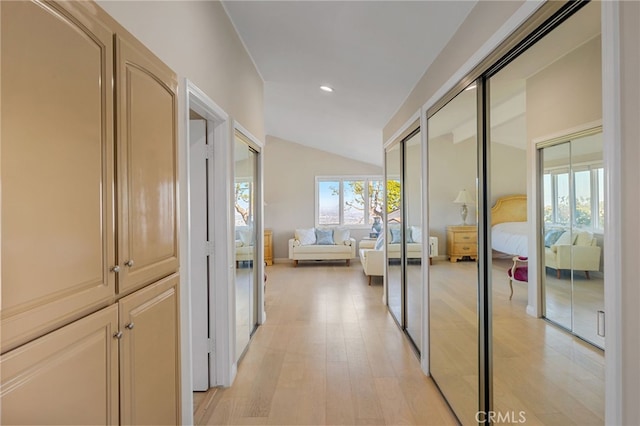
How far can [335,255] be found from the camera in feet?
24.3

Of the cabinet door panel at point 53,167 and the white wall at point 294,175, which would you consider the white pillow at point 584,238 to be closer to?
the cabinet door panel at point 53,167

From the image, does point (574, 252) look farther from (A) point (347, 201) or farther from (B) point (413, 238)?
(A) point (347, 201)

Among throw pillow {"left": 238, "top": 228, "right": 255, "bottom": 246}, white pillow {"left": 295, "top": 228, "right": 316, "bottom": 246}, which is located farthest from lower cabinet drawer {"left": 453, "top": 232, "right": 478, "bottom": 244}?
white pillow {"left": 295, "top": 228, "right": 316, "bottom": 246}

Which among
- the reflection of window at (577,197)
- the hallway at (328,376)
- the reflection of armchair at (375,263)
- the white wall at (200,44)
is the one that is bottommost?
the hallway at (328,376)

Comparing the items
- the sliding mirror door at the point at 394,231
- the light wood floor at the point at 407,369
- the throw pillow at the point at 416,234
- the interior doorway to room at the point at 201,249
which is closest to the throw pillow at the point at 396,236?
the sliding mirror door at the point at 394,231

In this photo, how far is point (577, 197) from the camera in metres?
1.16

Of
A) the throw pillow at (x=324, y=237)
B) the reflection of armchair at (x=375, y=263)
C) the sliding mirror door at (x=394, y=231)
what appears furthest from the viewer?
the throw pillow at (x=324, y=237)

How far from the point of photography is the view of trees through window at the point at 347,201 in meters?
8.43

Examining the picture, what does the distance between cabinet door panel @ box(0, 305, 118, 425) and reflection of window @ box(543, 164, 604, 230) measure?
1.56 meters

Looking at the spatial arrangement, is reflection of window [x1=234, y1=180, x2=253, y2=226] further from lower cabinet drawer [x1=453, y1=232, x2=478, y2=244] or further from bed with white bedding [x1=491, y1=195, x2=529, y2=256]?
bed with white bedding [x1=491, y1=195, x2=529, y2=256]

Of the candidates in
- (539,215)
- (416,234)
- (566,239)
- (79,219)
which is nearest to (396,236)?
(416,234)

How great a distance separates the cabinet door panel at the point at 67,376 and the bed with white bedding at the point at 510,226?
67.0 inches

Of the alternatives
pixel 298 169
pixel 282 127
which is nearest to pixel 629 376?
pixel 282 127

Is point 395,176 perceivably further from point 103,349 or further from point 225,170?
point 103,349
